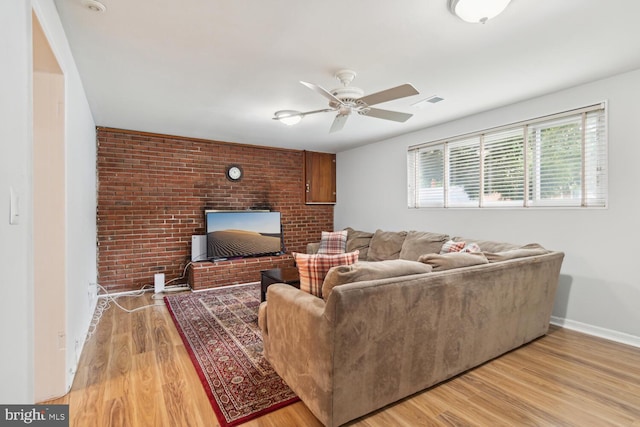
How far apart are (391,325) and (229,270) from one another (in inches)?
140

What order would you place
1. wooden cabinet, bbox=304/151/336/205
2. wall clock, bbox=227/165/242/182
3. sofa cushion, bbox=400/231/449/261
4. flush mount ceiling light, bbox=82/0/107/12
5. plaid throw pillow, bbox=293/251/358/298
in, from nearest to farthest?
flush mount ceiling light, bbox=82/0/107/12 < plaid throw pillow, bbox=293/251/358/298 < sofa cushion, bbox=400/231/449/261 < wall clock, bbox=227/165/242/182 < wooden cabinet, bbox=304/151/336/205

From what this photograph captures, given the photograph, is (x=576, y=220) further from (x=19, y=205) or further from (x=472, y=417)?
(x=19, y=205)

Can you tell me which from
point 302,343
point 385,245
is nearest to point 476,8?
point 302,343

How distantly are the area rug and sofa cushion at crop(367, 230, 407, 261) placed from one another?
183cm

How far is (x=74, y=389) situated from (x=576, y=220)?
4355 millimetres

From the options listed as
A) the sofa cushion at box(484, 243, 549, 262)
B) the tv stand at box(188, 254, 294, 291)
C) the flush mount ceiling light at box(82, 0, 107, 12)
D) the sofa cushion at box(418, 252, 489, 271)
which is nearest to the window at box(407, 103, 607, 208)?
the sofa cushion at box(484, 243, 549, 262)

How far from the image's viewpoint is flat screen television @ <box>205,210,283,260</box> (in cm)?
480

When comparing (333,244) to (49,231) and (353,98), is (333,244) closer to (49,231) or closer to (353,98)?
(353,98)

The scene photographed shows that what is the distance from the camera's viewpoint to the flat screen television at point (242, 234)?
480cm

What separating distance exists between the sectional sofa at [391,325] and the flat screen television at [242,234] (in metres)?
2.81

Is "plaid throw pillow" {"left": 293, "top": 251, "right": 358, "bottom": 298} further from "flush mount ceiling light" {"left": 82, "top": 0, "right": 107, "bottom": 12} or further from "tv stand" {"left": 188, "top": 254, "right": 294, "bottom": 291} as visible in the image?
"tv stand" {"left": 188, "top": 254, "right": 294, "bottom": 291}

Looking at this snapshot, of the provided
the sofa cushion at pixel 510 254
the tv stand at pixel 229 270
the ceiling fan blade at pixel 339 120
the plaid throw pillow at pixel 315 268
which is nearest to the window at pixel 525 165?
the sofa cushion at pixel 510 254

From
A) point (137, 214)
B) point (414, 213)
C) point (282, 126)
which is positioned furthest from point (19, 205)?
point (414, 213)

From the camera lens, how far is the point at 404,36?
6.70 feet
